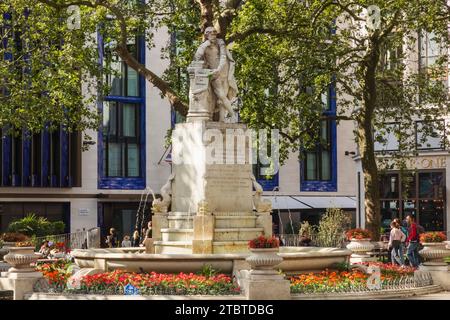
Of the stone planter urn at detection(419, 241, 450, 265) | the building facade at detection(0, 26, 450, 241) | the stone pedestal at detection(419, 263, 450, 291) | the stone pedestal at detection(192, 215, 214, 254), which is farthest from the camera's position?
the building facade at detection(0, 26, 450, 241)

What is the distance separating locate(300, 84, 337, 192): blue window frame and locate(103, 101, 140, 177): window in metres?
11.6

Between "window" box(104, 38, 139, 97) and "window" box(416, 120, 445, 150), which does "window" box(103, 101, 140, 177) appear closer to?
"window" box(104, 38, 139, 97)

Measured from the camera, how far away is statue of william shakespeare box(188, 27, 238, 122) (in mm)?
23188

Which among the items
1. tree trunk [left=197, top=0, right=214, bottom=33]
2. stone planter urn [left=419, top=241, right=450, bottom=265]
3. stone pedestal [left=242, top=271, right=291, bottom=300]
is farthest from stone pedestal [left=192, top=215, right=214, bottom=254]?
tree trunk [left=197, top=0, right=214, bottom=33]

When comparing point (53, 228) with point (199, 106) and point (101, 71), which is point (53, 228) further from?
point (199, 106)

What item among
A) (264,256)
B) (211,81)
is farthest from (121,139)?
(264,256)

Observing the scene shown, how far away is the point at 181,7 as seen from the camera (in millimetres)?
33875

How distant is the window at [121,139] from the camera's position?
51.5m

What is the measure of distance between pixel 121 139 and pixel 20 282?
32.6 m

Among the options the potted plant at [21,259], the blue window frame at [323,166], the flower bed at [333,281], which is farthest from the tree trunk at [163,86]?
the blue window frame at [323,166]

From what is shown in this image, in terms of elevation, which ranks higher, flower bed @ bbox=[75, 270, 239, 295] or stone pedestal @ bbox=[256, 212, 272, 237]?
stone pedestal @ bbox=[256, 212, 272, 237]

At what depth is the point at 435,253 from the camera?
74.8ft

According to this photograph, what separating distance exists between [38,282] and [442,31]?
19.2 meters

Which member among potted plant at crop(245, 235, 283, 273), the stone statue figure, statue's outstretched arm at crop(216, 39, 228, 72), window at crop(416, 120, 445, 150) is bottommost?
potted plant at crop(245, 235, 283, 273)
